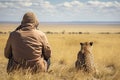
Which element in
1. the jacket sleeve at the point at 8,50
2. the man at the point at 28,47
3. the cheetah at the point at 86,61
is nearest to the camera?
the man at the point at 28,47

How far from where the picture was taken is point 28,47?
6461 mm

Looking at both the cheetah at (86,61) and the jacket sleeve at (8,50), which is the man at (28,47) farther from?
the cheetah at (86,61)

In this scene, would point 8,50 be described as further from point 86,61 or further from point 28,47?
point 86,61

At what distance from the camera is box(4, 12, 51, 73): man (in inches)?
254

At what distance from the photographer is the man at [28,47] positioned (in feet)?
21.2

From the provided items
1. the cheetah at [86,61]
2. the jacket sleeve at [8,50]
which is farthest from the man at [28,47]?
the cheetah at [86,61]

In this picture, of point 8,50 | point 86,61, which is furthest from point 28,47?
point 86,61

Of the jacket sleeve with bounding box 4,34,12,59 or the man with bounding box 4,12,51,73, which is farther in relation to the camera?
the jacket sleeve with bounding box 4,34,12,59

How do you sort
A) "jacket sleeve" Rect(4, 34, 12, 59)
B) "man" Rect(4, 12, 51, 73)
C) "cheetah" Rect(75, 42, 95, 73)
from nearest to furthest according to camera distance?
"man" Rect(4, 12, 51, 73), "jacket sleeve" Rect(4, 34, 12, 59), "cheetah" Rect(75, 42, 95, 73)

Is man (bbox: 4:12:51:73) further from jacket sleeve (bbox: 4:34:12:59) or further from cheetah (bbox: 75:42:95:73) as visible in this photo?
cheetah (bbox: 75:42:95:73)

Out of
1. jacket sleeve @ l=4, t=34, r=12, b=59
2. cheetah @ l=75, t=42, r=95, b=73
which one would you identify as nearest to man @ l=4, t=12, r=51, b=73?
jacket sleeve @ l=4, t=34, r=12, b=59

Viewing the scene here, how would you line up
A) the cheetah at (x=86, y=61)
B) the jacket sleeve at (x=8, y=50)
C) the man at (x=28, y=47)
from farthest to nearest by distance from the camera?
the cheetah at (x=86, y=61)
the jacket sleeve at (x=8, y=50)
the man at (x=28, y=47)

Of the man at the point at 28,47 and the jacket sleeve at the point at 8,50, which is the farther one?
the jacket sleeve at the point at 8,50

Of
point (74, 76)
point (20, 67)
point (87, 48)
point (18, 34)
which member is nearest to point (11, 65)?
point (20, 67)
